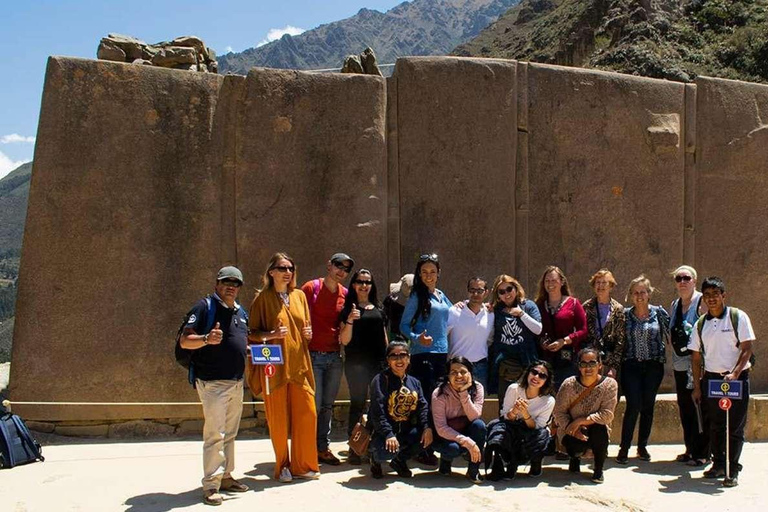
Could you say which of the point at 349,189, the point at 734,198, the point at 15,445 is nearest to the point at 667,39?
the point at 734,198

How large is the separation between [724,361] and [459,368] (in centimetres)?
194

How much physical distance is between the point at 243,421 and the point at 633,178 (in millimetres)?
4476

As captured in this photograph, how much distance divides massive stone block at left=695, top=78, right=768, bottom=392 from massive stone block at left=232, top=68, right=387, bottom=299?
339cm

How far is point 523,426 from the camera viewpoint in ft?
19.2

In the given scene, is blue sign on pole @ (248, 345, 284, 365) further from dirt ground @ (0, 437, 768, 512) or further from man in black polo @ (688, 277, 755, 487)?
man in black polo @ (688, 277, 755, 487)

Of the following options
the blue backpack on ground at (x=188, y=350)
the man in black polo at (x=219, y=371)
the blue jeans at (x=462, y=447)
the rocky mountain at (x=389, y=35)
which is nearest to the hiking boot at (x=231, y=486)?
the man in black polo at (x=219, y=371)

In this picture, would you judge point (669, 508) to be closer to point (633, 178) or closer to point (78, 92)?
point (633, 178)

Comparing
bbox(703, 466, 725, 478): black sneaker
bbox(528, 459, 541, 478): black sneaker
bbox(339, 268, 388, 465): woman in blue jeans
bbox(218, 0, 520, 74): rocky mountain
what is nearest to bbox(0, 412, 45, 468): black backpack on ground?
bbox(339, 268, 388, 465): woman in blue jeans

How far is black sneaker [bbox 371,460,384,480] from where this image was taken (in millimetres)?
5734

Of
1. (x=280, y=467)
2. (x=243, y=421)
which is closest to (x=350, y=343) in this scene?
(x=280, y=467)

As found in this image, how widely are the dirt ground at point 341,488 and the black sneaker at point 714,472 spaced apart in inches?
2.6

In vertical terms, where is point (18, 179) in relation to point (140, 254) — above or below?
above

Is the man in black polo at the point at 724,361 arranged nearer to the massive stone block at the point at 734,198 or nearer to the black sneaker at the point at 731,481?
the black sneaker at the point at 731,481

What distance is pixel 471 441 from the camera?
18.6 ft
